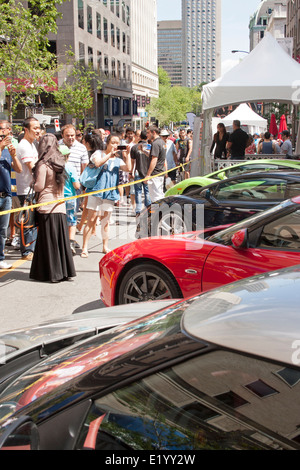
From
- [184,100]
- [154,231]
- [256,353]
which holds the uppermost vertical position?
[184,100]

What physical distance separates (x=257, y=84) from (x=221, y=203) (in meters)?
7.32

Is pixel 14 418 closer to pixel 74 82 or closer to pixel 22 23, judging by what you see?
pixel 22 23

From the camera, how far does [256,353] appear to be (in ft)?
5.82

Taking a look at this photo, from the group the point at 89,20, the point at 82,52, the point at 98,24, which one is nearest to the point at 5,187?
the point at 82,52

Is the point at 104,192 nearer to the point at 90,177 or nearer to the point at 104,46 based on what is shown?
the point at 90,177

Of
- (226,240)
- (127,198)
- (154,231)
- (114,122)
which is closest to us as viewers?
(226,240)

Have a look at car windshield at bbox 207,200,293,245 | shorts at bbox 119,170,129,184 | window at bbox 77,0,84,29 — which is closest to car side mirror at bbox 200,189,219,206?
car windshield at bbox 207,200,293,245

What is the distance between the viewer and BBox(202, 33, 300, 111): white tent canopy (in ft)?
47.7

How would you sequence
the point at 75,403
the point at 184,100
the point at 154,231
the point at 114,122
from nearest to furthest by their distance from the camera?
the point at 75,403
the point at 154,231
the point at 114,122
the point at 184,100

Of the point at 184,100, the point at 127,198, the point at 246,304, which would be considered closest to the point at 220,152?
the point at 127,198

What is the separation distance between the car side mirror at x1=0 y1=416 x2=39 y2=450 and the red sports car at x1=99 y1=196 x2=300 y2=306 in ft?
9.79

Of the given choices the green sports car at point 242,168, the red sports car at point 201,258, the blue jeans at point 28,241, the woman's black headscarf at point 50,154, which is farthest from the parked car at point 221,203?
the red sports car at point 201,258

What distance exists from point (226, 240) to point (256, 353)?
10.5 feet

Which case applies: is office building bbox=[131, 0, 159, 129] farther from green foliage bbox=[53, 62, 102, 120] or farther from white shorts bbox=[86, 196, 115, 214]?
white shorts bbox=[86, 196, 115, 214]
